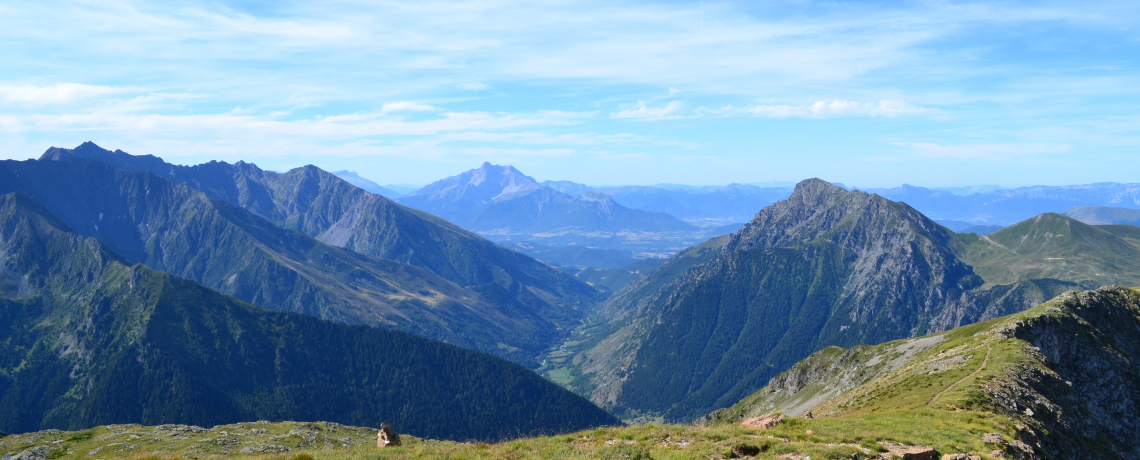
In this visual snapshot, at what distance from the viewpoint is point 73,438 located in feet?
220

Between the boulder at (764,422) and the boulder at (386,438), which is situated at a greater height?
the boulder at (764,422)

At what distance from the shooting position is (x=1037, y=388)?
65938 mm

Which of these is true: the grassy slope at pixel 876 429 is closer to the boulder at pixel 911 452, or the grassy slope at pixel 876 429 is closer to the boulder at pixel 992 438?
the boulder at pixel 992 438

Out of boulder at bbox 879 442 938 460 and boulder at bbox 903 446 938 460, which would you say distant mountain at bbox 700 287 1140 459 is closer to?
boulder at bbox 879 442 938 460

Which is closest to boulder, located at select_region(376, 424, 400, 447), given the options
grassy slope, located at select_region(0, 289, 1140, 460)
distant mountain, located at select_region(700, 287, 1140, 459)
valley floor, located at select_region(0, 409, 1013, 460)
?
grassy slope, located at select_region(0, 289, 1140, 460)

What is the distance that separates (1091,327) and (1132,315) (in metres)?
14.6

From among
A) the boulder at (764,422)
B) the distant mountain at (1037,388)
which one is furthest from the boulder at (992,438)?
the boulder at (764,422)

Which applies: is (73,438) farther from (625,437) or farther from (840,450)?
(840,450)

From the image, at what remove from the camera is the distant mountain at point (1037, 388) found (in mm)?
51375

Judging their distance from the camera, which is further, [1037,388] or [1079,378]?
[1079,378]

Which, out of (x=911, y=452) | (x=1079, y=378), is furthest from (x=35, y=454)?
(x=1079, y=378)

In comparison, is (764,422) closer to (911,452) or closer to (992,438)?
(911,452)

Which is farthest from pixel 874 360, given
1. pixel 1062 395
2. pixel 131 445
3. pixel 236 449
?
pixel 131 445

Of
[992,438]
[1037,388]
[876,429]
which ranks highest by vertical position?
[992,438]
